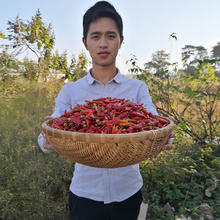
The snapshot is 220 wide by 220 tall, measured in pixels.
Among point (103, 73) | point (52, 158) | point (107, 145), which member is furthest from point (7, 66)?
point (107, 145)

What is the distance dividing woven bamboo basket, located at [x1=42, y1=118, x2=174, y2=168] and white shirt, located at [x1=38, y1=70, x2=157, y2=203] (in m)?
0.51

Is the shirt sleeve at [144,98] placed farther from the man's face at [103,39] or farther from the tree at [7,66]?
the tree at [7,66]

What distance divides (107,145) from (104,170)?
26.9 inches

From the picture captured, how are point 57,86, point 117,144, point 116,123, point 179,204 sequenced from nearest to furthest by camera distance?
point 117,144, point 116,123, point 179,204, point 57,86

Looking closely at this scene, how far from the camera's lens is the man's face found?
174cm

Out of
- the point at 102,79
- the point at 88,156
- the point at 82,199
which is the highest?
the point at 102,79

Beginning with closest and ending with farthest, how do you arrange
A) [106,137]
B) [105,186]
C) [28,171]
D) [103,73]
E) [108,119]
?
[106,137]
[108,119]
[105,186]
[103,73]
[28,171]

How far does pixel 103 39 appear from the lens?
5.67 feet

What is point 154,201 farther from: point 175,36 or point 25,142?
point 175,36

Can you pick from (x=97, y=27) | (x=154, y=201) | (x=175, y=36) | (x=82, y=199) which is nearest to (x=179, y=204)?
(x=154, y=201)

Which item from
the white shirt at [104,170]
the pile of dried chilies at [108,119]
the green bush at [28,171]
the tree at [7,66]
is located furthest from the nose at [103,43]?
the tree at [7,66]

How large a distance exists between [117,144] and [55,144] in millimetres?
444

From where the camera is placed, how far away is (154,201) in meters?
3.15

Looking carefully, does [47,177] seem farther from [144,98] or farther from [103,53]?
[103,53]
